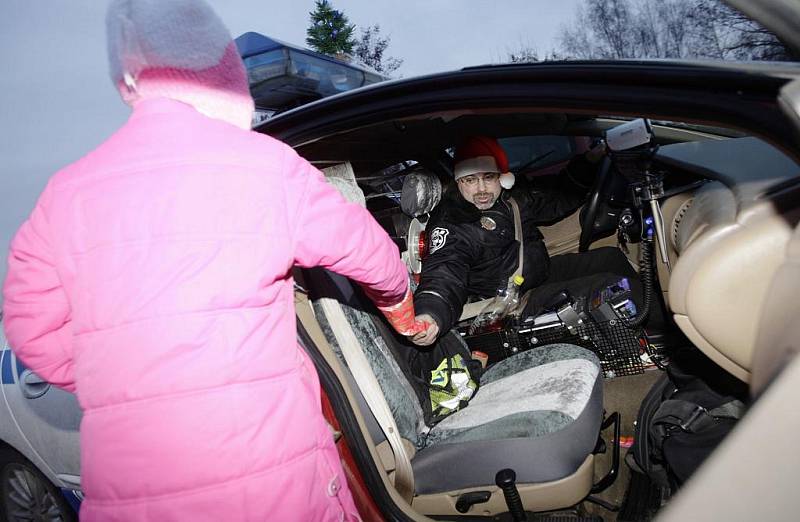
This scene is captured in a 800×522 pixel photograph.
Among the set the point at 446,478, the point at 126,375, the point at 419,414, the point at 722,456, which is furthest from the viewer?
the point at 419,414

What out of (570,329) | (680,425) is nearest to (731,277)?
(680,425)

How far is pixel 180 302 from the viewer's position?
98 cm

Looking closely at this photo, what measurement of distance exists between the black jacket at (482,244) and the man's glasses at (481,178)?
0.07 metres

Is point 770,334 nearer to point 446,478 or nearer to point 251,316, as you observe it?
point 251,316

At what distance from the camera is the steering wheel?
2436 mm

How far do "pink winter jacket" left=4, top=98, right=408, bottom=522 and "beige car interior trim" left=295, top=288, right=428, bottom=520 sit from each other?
1.56 feet

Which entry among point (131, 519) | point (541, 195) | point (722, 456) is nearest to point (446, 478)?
point (131, 519)

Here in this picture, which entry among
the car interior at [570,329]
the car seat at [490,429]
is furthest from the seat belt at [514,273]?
the car seat at [490,429]

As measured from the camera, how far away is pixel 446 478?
1.67 metres

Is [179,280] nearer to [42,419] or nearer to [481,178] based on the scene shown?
[42,419]

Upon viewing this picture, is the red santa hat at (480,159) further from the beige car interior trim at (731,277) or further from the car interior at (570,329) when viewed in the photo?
the beige car interior trim at (731,277)

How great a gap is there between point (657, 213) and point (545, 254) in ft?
3.02

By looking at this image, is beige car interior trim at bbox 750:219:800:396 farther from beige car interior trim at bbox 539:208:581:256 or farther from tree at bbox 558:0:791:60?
tree at bbox 558:0:791:60

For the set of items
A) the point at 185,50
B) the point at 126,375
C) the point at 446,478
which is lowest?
the point at 446,478
